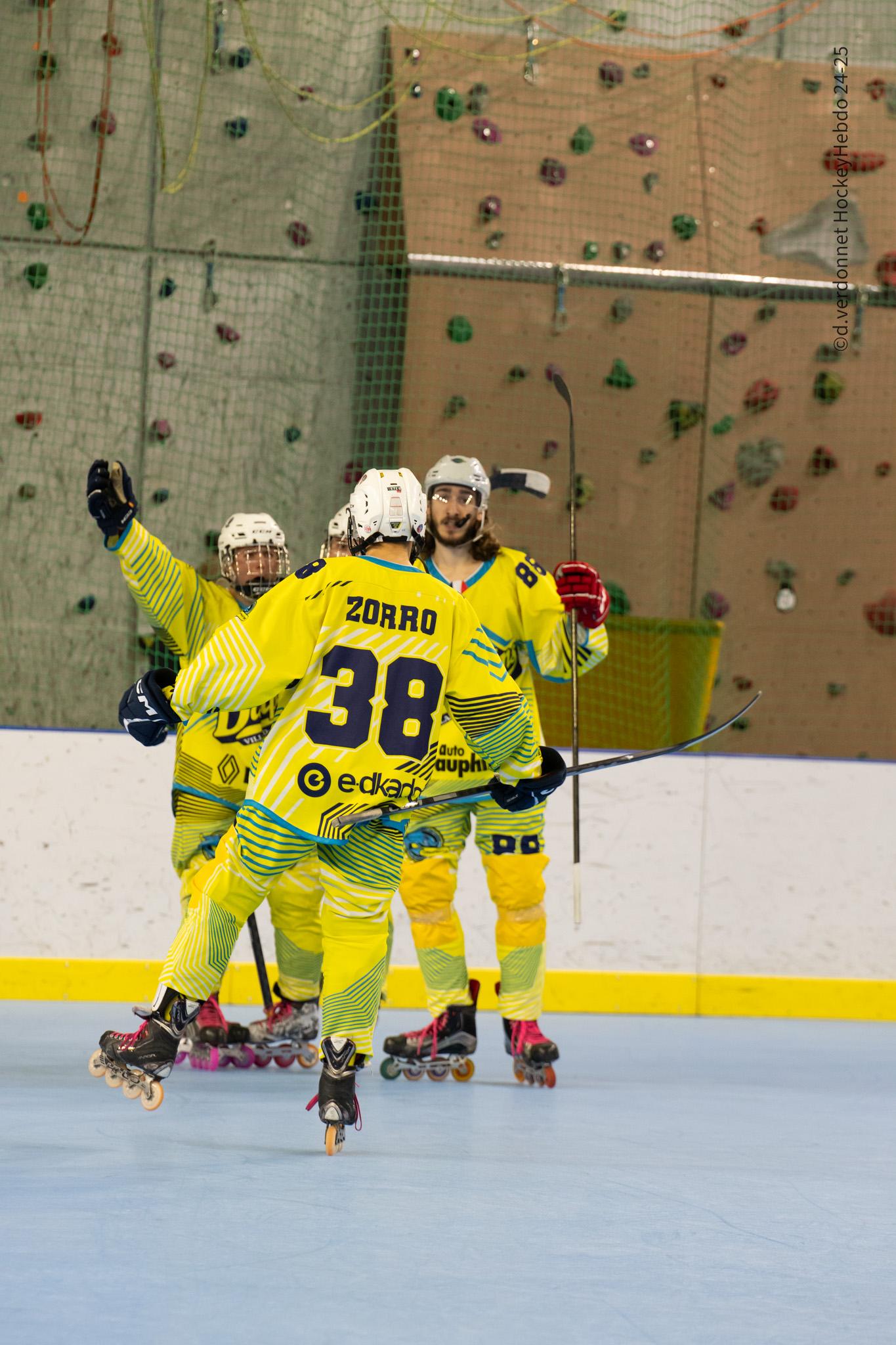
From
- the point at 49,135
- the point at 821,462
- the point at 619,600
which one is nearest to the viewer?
the point at 49,135

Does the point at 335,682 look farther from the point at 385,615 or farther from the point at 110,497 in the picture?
the point at 110,497

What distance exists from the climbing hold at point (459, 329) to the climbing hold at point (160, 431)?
4.24ft

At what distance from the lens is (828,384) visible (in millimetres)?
7168

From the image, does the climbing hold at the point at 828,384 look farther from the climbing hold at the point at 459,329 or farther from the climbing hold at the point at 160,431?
the climbing hold at the point at 160,431

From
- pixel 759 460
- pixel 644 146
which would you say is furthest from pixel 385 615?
pixel 644 146

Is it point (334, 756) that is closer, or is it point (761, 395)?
point (334, 756)

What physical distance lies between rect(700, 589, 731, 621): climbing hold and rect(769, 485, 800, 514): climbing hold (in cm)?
47

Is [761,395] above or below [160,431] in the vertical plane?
above

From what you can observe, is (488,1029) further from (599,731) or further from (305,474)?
(305,474)

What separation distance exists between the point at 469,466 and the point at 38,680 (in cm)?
310

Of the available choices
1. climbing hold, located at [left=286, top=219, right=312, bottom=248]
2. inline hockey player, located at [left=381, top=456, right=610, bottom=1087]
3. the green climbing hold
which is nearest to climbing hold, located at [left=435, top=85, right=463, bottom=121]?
climbing hold, located at [left=286, top=219, right=312, bottom=248]

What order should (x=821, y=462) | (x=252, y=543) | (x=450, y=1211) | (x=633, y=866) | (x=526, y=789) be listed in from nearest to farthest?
(x=450, y=1211)
(x=526, y=789)
(x=252, y=543)
(x=633, y=866)
(x=821, y=462)

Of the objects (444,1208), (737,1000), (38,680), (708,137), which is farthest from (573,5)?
(444,1208)

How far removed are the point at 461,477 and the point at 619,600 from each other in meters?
3.18
